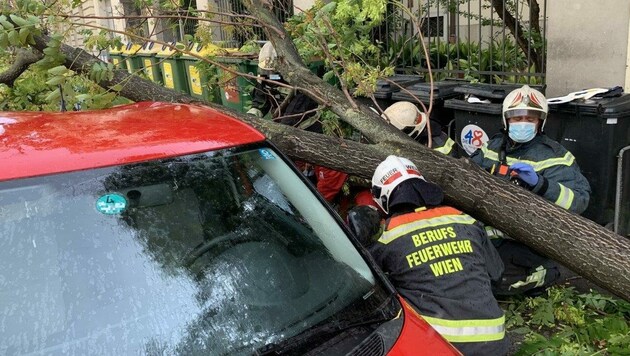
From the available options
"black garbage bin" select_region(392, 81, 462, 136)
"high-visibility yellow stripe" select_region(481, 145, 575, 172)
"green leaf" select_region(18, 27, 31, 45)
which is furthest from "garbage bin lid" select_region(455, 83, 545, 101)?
"green leaf" select_region(18, 27, 31, 45)

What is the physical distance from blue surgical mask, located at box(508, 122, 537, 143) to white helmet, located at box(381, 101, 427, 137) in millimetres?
585

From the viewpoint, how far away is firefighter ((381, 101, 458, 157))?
412 centimetres

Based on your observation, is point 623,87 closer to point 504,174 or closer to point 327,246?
point 504,174

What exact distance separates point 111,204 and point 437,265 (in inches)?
54.4

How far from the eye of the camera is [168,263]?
1.88 metres

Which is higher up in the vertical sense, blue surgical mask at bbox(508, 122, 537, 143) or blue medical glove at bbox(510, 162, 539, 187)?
blue surgical mask at bbox(508, 122, 537, 143)

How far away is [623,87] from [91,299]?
14.2 ft

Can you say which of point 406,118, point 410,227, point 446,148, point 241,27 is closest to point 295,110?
point 241,27

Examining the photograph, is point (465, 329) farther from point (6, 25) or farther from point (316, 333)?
point (6, 25)

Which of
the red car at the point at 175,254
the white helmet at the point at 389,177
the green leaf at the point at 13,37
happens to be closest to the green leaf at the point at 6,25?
the green leaf at the point at 13,37

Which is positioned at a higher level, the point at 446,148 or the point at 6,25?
the point at 6,25

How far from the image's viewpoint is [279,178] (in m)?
2.29

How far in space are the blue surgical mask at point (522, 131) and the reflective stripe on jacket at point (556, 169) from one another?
51mm

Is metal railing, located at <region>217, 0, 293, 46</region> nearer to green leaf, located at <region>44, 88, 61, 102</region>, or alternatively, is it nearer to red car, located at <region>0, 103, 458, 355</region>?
green leaf, located at <region>44, 88, 61, 102</region>
